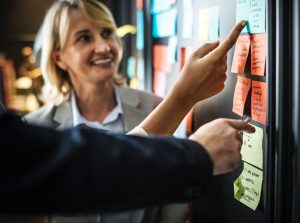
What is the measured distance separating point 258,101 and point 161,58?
829 millimetres

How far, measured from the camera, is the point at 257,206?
38.8 inches

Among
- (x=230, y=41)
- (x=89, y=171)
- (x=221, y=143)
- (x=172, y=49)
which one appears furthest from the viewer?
(x=172, y=49)

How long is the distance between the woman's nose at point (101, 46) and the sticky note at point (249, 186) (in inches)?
37.4

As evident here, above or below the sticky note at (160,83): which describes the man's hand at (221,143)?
below

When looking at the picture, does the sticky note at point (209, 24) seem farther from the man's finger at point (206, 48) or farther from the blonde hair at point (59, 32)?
the blonde hair at point (59, 32)

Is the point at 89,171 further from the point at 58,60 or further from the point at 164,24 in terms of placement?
the point at 58,60

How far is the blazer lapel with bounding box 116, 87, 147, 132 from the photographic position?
178 cm

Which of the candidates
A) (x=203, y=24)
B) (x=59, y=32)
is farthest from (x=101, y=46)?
(x=203, y=24)

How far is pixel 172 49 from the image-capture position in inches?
61.0

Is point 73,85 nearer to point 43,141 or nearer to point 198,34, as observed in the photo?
point 198,34

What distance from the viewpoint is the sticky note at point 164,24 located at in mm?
1510

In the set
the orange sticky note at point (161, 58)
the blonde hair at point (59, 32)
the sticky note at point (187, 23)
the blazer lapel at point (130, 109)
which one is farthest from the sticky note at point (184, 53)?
the blonde hair at point (59, 32)

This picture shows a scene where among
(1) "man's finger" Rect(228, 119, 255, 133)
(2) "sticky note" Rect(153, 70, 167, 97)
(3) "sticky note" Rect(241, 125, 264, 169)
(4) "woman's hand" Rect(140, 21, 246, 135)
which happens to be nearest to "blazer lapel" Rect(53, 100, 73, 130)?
(2) "sticky note" Rect(153, 70, 167, 97)

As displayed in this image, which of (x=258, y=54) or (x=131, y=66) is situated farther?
(x=131, y=66)
